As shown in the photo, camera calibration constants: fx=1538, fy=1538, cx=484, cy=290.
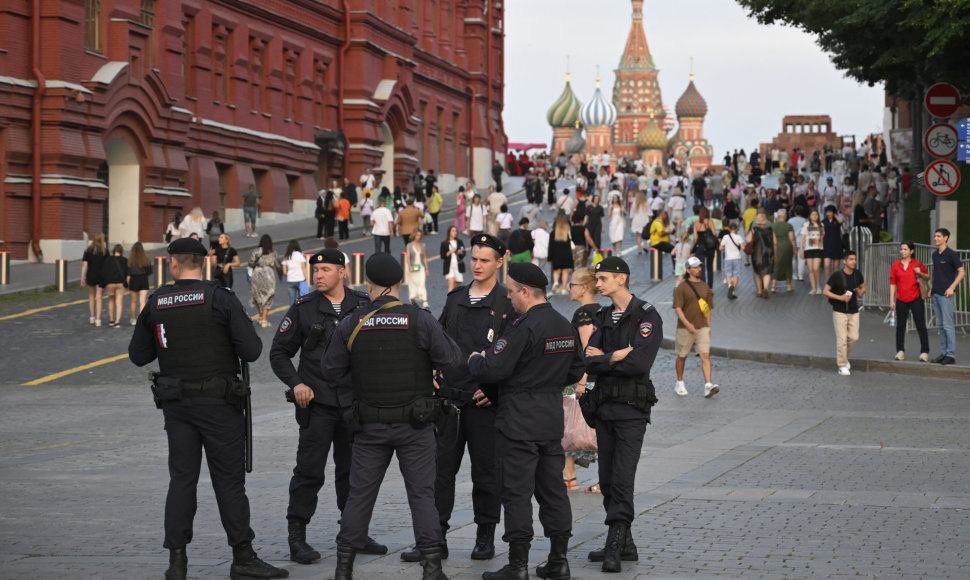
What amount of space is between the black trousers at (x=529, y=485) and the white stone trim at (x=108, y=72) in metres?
29.1

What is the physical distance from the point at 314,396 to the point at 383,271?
39.3 inches

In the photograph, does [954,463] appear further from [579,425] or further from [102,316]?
[102,316]

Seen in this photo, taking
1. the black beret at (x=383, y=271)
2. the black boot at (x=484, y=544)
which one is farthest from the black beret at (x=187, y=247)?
the black boot at (x=484, y=544)

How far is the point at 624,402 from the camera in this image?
873cm

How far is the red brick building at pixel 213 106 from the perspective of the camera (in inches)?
1336

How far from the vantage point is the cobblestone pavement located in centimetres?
841

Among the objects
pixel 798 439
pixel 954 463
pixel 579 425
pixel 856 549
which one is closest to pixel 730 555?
pixel 856 549

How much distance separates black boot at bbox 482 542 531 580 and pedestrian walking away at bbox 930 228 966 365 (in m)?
13.0

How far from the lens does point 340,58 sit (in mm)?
53188

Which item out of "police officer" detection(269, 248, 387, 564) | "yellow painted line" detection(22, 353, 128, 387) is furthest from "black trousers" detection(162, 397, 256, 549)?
"yellow painted line" detection(22, 353, 128, 387)

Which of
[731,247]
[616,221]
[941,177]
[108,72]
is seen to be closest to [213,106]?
[108,72]

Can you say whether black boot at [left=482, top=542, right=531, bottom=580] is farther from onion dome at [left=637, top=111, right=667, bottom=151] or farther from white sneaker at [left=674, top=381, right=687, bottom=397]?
onion dome at [left=637, top=111, right=667, bottom=151]

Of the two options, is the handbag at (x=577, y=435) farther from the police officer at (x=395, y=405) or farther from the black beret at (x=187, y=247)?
the black beret at (x=187, y=247)

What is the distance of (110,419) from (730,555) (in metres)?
9.06
